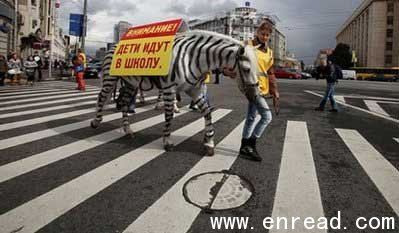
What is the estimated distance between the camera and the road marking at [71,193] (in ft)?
10.8

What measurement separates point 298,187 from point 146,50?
10.6 feet

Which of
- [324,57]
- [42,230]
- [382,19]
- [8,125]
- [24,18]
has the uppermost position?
[382,19]

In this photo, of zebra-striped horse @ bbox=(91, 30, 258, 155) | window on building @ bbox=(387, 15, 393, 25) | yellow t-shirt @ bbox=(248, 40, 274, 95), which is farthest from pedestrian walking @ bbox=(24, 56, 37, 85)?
window on building @ bbox=(387, 15, 393, 25)

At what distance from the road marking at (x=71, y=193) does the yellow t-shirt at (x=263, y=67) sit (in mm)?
1784

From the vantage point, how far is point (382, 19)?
287 feet

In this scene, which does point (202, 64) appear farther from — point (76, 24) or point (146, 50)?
point (76, 24)

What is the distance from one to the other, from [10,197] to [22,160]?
1.37 metres

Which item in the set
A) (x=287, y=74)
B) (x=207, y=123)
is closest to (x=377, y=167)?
(x=207, y=123)

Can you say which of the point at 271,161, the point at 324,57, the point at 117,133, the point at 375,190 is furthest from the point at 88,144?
the point at 324,57

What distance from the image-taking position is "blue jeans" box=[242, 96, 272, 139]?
5254mm

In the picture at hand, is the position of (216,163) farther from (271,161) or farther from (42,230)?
(42,230)

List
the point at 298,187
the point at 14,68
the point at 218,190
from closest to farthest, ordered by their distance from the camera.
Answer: the point at 218,190, the point at 298,187, the point at 14,68

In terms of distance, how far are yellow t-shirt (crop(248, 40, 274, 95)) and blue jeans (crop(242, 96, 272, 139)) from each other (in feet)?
0.50
